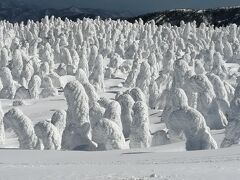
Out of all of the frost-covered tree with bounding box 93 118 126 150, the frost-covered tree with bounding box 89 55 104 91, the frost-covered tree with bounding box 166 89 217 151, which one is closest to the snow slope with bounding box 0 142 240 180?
the frost-covered tree with bounding box 93 118 126 150

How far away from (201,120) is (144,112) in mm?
2564

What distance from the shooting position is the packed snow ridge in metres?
15.2

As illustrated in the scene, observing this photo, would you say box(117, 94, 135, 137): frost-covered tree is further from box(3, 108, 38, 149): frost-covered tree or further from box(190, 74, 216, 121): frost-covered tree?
box(3, 108, 38, 149): frost-covered tree

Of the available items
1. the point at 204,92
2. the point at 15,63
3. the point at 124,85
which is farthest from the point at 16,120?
the point at 15,63

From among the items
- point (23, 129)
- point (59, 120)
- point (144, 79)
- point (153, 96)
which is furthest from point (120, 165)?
point (144, 79)

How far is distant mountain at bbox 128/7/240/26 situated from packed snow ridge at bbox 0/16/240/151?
5301 cm

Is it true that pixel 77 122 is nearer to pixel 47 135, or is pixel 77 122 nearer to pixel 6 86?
pixel 47 135

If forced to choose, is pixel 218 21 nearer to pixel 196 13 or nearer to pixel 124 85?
pixel 196 13

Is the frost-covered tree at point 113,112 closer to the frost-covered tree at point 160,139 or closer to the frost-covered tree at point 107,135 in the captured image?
the frost-covered tree at point 160,139

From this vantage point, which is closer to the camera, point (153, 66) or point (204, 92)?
point (204, 92)

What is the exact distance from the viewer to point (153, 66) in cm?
3803

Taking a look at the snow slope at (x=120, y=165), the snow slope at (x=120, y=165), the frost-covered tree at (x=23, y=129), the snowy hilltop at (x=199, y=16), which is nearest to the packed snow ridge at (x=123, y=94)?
the frost-covered tree at (x=23, y=129)

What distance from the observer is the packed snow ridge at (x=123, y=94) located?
49.8ft

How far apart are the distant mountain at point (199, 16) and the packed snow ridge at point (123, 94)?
53009 millimetres
